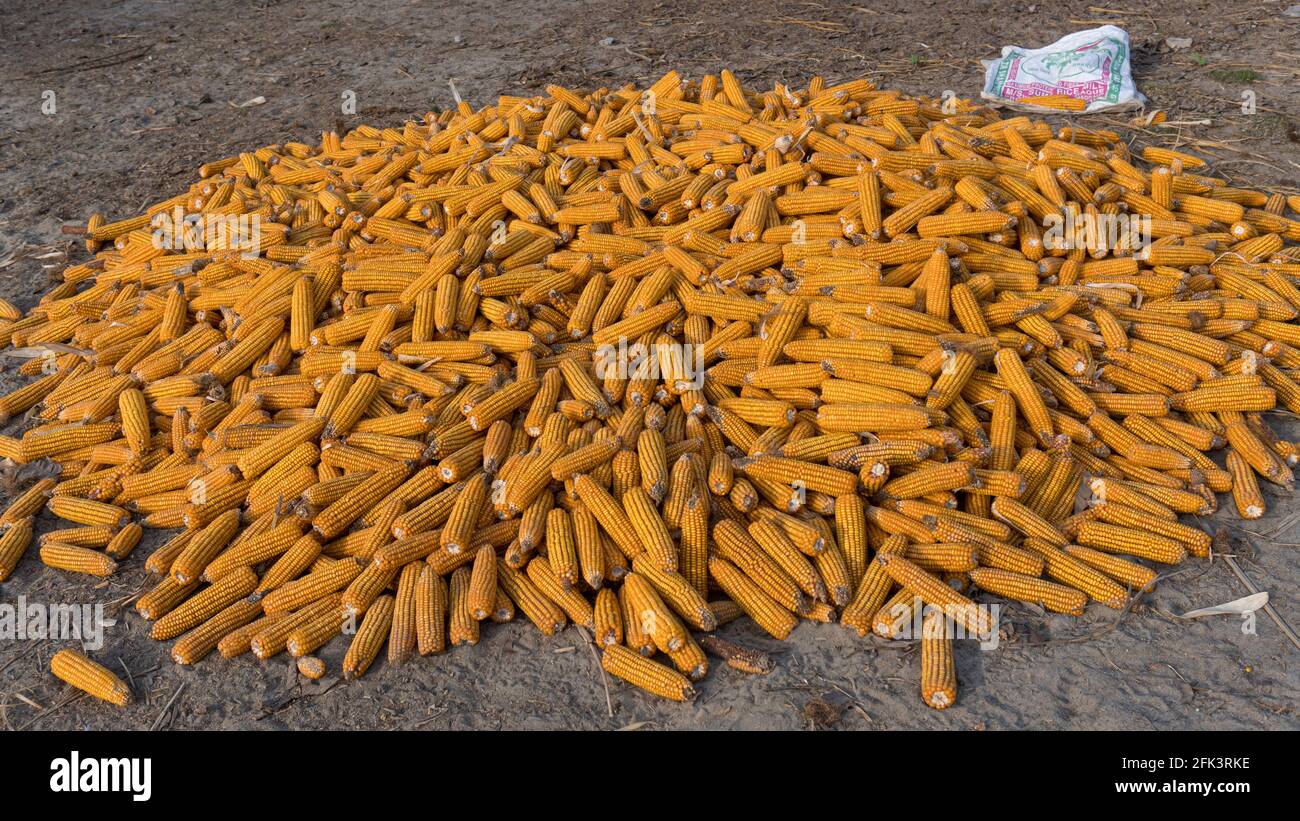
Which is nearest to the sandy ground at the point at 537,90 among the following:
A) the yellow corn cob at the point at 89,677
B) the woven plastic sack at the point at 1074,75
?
the yellow corn cob at the point at 89,677

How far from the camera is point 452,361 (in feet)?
16.0

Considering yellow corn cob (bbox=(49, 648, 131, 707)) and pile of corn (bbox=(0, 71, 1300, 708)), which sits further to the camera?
Answer: pile of corn (bbox=(0, 71, 1300, 708))

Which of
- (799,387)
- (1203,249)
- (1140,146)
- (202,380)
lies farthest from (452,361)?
(1140,146)

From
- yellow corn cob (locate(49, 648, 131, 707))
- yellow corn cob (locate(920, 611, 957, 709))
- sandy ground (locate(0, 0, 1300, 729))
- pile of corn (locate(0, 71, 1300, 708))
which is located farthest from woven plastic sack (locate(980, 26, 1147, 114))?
yellow corn cob (locate(49, 648, 131, 707))

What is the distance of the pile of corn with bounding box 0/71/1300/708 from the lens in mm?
3939

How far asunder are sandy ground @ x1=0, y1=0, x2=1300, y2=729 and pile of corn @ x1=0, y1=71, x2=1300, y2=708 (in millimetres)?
138

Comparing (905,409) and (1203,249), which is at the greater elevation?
(1203,249)

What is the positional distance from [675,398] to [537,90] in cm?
633

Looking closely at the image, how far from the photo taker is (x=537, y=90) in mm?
9781

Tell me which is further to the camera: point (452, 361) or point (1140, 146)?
point (1140, 146)

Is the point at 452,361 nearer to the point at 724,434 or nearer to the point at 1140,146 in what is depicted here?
the point at 724,434

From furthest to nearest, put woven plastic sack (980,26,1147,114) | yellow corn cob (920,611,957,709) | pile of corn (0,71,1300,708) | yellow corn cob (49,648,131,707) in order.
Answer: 1. woven plastic sack (980,26,1147,114)
2. pile of corn (0,71,1300,708)
3. yellow corn cob (49,648,131,707)
4. yellow corn cob (920,611,957,709)

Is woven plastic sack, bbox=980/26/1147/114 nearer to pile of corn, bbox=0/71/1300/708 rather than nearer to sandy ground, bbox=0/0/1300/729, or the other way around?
sandy ground, bbox=0/0/1300/729

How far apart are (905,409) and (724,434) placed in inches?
34.7
